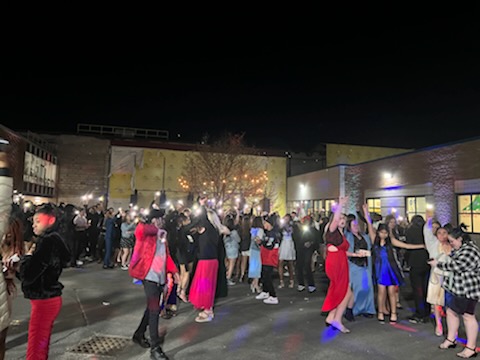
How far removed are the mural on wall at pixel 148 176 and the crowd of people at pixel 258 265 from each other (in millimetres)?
20349

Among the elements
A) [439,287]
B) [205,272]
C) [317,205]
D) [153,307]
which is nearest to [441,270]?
[439,287]

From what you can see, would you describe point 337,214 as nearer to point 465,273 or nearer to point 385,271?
point 385,271

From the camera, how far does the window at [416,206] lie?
17.1m

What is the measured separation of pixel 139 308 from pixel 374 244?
4.48 metres

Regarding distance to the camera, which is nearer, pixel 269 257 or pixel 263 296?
pixel 269 257

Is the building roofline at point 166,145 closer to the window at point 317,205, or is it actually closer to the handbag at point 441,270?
the window at point 317,205

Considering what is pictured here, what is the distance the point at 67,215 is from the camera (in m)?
11.4

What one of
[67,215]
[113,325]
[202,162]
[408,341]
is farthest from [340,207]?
[202,162]

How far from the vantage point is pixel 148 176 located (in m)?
30.1

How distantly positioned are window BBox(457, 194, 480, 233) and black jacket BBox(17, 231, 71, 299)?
587 inches

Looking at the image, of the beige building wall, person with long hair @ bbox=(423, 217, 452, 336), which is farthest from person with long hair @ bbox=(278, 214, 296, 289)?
the beige building wall

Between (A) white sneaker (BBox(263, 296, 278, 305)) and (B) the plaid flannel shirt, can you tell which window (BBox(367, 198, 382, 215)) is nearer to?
(A) white sneaker (BBox(263, 296, 278, 305))

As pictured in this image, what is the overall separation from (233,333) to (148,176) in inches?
1007

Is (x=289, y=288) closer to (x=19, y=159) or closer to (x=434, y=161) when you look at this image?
(x=434, y=161)
